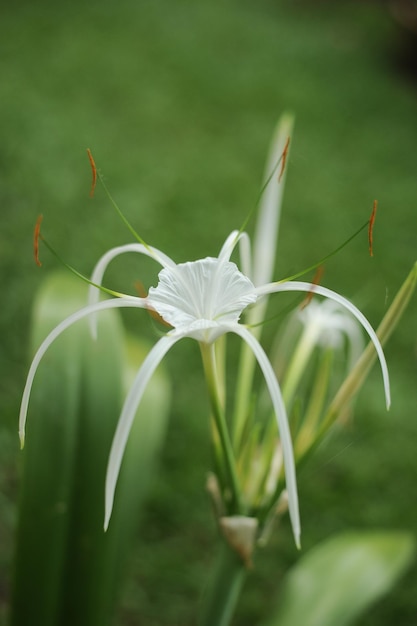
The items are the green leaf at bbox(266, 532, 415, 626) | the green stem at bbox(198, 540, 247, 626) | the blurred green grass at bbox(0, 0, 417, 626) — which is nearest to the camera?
the green stem at bbox(198, 540, 247, 626)

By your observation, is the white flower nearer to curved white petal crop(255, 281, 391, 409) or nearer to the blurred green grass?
curved white petal crop(255, 281, 391, 409)

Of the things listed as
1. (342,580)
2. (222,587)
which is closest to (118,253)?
(222,587)

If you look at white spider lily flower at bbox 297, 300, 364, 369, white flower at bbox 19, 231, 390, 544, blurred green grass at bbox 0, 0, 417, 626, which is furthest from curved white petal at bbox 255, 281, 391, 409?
blurred green grass at bbox 0, 0, 417, 626

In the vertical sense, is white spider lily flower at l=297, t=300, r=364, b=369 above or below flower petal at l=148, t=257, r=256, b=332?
below

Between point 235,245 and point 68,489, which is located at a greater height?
point 235,245

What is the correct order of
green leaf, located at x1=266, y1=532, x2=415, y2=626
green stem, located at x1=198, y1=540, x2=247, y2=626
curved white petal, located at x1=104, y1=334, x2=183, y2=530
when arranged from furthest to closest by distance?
1. green leaf, located at x1=266, y1=532, x2=415, y2=626
2. green stem, located at x1=198, y1=540, x2=247, y2=626
3. curved white petal, located at x1=104, y1=334, x2=183, y2=530

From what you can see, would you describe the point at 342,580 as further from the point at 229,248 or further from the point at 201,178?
the point at 201,178
